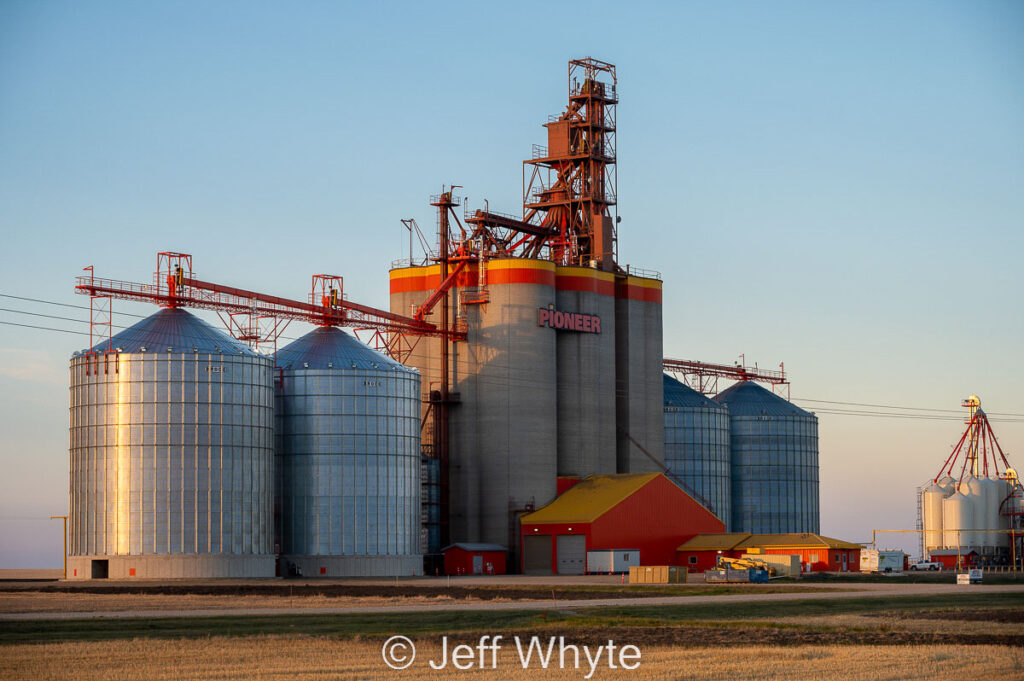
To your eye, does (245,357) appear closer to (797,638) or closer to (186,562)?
(186,562)

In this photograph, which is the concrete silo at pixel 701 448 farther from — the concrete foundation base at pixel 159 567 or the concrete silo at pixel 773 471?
the concrete foundation base at pixel 159 567

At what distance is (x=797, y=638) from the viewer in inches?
1887

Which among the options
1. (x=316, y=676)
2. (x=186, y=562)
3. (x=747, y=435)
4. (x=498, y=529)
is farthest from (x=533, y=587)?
(x=747, y=435)

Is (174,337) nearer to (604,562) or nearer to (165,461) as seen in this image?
(165,461)

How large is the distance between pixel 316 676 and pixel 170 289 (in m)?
64.9

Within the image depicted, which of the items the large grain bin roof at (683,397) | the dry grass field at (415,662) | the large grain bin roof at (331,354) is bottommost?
the dry grass field at (415,662)

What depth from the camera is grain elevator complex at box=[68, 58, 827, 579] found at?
93.8m

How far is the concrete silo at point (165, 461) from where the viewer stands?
9269 centimetres

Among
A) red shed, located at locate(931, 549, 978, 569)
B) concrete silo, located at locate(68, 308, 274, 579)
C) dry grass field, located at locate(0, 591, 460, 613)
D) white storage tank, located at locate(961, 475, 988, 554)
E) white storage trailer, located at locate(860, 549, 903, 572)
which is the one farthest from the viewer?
white storage tank, located at locate(961, 475, 988, 554)

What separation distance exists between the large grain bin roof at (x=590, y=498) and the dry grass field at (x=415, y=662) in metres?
64.2

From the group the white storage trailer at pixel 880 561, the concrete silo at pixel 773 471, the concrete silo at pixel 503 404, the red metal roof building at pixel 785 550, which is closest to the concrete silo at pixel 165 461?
the concrete silo at pixel 503 404

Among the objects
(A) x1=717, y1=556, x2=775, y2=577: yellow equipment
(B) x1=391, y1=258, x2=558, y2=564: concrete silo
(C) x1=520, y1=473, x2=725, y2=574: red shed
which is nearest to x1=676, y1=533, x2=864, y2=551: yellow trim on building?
(C) x1=520, y1=473, x2=725, y2=574: red shed

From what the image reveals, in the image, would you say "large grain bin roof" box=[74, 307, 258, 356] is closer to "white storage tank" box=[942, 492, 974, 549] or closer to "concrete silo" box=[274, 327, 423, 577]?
"concrete silo" box=[274, 327, 423, 577]

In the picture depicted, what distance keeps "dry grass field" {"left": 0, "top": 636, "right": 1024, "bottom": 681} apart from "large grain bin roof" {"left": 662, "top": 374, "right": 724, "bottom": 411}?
9258 cm
